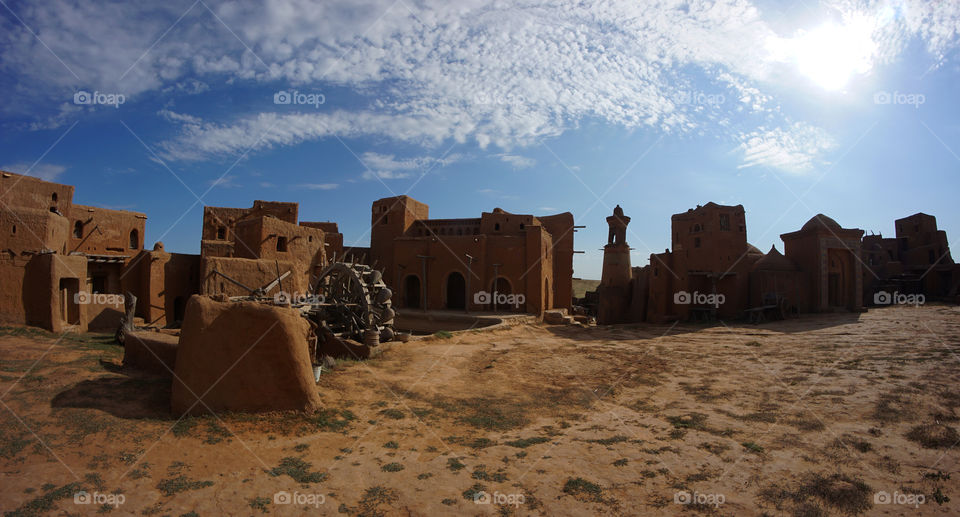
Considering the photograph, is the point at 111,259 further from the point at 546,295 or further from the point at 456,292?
the point at 546,295

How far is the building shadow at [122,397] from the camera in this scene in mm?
7230

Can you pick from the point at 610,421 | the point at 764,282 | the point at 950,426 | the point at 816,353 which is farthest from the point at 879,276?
the point at 610,421

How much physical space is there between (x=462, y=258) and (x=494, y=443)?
68.2 ft

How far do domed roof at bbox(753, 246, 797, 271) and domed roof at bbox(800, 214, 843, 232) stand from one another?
6.69ft

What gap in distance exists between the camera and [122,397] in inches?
304

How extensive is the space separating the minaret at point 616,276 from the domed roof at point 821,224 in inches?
416

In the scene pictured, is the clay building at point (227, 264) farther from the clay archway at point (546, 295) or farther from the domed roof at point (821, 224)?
the domed roof at point (821, 224)

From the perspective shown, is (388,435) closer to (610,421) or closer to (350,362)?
(610,421)

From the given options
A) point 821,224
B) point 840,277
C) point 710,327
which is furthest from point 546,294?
point 840,277

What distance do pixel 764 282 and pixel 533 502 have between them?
86.0 feet

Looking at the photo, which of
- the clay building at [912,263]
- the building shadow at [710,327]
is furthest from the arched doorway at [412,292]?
the clay building at [912,263]

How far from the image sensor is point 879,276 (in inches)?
1505

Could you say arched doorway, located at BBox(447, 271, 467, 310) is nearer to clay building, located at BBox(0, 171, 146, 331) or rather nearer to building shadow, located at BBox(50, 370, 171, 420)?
clay building, located at BBox(0, 171, 146, 331)

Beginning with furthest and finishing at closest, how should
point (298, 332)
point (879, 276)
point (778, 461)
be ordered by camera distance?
point (879, 276) → point (298, 332) → point (778, 461)
